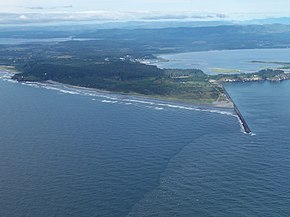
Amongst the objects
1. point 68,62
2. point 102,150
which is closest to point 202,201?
point 102,150

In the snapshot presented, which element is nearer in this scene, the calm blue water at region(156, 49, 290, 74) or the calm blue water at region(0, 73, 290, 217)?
the calm blue water at region(0, 73, 290, 217)

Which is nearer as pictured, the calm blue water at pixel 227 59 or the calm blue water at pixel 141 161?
the calm blue water at pixel 141 161

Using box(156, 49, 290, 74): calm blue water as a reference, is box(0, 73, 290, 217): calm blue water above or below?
below

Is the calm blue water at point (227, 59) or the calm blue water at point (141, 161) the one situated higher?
the calm blue water at point (227, 59)

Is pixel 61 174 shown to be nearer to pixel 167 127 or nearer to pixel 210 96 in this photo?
pixel 167 127
